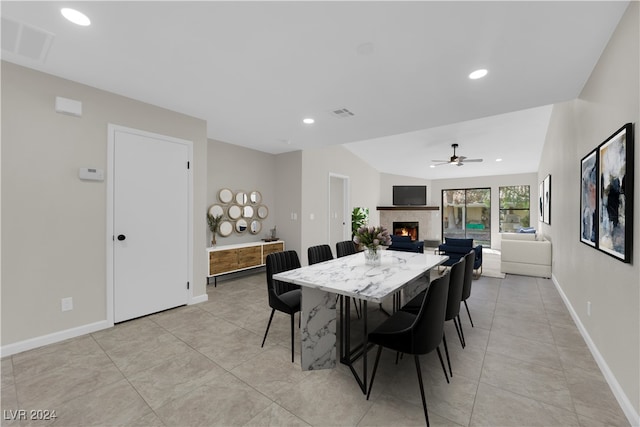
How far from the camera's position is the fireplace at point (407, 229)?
9.62 metres

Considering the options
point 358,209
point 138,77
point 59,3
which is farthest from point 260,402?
point 358,209

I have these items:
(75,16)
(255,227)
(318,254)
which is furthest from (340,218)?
(75,16)

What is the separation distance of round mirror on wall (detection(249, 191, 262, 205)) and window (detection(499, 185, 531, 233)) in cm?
821

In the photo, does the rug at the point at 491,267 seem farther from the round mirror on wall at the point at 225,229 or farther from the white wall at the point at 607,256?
the round mirror on wall at the point at 225,229

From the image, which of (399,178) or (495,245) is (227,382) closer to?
(399,178)

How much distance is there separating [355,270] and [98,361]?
2.30 metres

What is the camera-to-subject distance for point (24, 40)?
2.11 m

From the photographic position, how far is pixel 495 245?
9289 mm

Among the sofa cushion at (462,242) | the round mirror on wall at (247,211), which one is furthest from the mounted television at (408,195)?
the round mirror on wall at (247,211)

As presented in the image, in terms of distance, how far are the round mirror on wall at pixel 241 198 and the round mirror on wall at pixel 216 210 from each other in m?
0.35

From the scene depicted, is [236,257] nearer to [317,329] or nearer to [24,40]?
[317,329]

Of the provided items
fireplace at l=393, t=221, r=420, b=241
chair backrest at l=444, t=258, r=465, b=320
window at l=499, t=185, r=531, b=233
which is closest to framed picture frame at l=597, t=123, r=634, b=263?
chair backrest at l=444, t=258, r=465, b=320

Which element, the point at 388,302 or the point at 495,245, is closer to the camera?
the point at 388,302

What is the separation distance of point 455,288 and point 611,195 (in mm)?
1213
